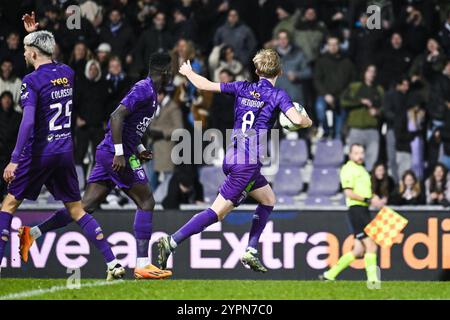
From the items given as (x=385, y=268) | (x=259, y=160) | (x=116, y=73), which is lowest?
(x=385, y=268)

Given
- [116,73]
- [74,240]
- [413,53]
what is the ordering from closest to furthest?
[74,240] < [116,73] < [413,53]

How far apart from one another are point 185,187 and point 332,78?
10.4 feet

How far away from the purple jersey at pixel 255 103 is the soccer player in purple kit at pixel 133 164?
0.75 m

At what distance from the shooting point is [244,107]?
12.2 metres

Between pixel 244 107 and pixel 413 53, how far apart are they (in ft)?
27.1

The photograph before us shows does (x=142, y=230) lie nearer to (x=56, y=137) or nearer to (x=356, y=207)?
(x=56, y=137)

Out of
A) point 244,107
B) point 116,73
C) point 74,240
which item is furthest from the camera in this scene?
point 116,73

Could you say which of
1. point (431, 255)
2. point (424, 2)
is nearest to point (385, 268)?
point (431, 255)

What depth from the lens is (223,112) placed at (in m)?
18.6

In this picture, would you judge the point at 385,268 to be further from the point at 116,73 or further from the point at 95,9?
the point at 95,9

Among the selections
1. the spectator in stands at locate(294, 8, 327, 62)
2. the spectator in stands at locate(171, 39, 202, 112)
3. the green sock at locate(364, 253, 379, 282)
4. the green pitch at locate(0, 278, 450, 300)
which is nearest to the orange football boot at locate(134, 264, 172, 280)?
the green pitch at locate(0, 278, 450, 300)

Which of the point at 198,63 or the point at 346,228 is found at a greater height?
the point at 198,63

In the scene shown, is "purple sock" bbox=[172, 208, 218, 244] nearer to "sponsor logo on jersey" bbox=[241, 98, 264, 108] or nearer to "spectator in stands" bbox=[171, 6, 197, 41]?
"sponsor logo on jersey" bbox=[241, 98, 264, 108]

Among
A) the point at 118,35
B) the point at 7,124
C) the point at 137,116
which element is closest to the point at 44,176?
the point at 137,116
